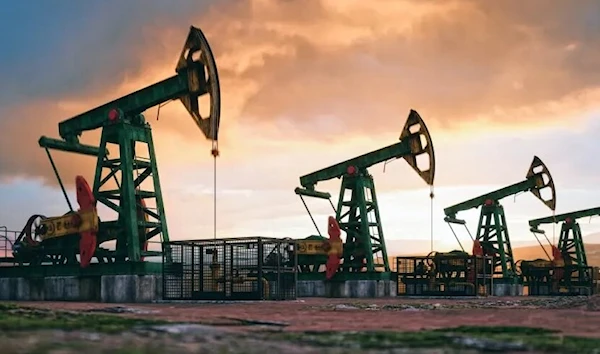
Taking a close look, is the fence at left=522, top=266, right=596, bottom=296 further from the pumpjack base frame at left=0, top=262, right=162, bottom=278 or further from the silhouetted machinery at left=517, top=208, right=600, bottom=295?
the pumpjack base frame at left=0, top=262, right=162, bottom=278

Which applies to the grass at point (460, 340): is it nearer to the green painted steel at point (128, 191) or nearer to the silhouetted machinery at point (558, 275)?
the green painted steel at point (128, 191)

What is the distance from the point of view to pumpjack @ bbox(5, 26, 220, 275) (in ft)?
101

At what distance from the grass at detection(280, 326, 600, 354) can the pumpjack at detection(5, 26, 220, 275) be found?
57.9ft

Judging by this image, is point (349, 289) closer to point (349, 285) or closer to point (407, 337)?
point (349, 285)

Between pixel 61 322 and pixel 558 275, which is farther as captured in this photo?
pixel 558 275

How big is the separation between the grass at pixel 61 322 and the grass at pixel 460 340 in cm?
293

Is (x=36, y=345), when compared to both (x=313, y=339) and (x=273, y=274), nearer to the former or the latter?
(x=313, y=339)

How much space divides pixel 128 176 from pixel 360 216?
17.4m

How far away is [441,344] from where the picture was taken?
38.0 ft

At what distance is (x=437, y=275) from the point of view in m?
42.5

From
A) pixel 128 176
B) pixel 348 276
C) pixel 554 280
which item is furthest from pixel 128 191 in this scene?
pixel 554 280

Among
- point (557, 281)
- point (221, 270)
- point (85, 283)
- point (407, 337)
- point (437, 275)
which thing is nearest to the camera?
point (407, 337)

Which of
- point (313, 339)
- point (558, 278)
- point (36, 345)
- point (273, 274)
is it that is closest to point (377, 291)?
point (273, 274)

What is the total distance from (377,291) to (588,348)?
33.2 m
